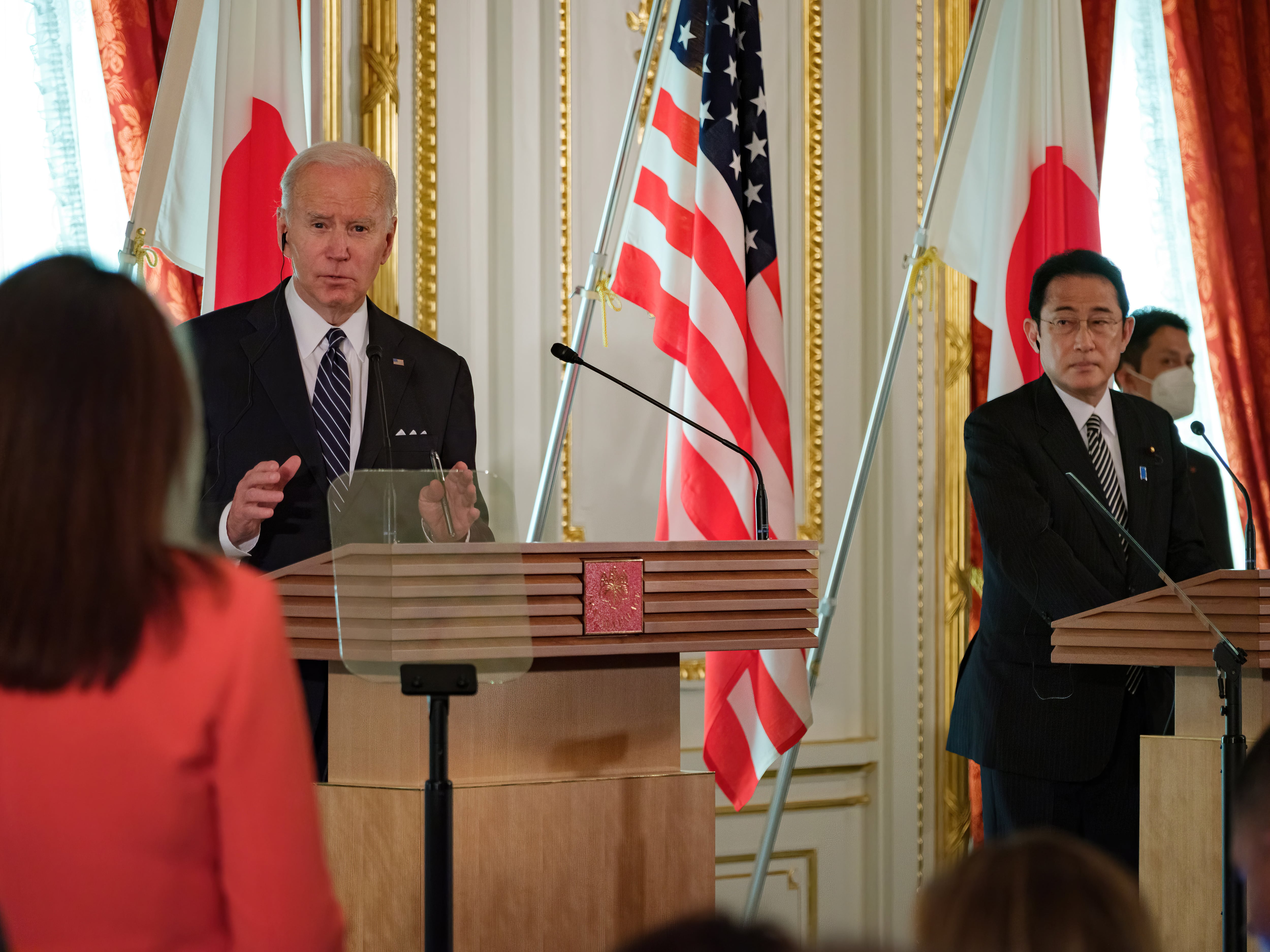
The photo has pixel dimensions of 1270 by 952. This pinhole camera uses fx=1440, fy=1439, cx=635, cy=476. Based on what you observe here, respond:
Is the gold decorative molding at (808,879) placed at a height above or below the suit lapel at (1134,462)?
below

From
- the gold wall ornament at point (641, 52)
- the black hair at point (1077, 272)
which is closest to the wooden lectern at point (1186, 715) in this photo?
the black hair at point (1077, 272)

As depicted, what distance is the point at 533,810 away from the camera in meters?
2.09

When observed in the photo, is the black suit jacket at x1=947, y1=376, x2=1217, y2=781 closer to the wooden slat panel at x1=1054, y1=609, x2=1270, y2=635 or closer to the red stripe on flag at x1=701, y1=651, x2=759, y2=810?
the wooden slat panel at x1=1054, y1=609, x2=1270, y2=635

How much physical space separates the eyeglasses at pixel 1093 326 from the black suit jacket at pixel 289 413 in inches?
57.7

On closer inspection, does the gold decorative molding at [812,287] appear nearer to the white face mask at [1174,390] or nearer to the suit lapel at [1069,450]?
the white face mask at [1174,390]

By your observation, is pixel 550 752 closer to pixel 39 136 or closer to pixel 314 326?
pixel 314 326

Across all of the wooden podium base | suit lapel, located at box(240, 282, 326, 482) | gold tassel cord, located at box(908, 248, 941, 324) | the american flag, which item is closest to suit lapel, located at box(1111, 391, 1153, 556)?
the american flag

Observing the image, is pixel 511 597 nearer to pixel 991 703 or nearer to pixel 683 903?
pixel 683 903

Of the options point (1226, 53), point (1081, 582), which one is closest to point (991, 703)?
point (1081, 582)

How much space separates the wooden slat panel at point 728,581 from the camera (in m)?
2.16

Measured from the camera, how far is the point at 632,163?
439 centimetres

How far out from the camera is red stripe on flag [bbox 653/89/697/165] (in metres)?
3.80

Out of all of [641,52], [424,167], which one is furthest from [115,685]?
[641,52]

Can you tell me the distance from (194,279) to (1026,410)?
2150 mm
